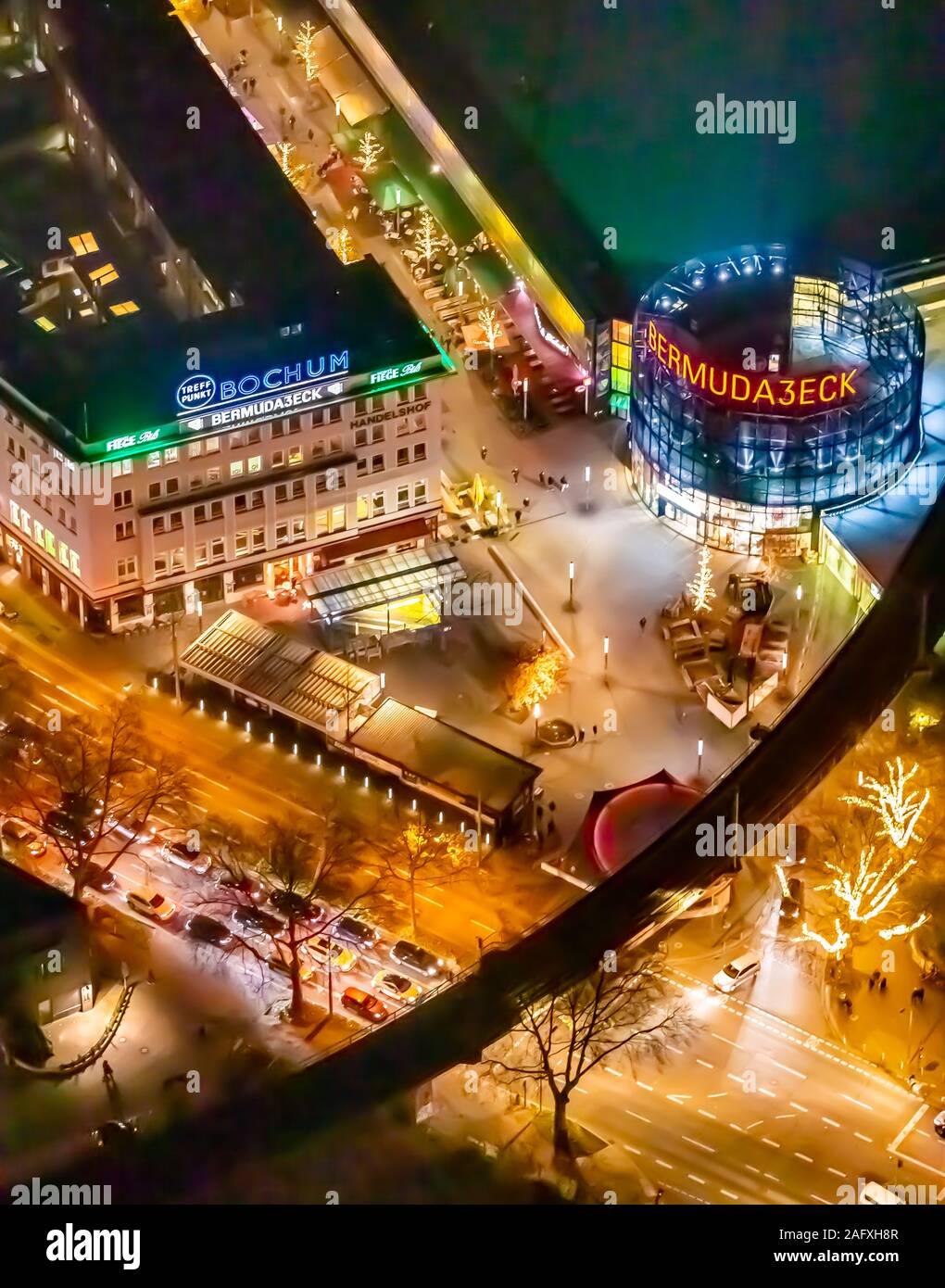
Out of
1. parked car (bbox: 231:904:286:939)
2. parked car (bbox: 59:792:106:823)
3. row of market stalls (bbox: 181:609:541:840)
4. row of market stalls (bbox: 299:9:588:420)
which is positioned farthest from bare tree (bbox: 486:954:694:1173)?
row of market stalls (bbox: 299:9:588:420)

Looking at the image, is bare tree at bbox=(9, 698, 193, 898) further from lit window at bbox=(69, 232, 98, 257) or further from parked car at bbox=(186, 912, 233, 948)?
lit window at bbox=(69, 232, 98, 257)

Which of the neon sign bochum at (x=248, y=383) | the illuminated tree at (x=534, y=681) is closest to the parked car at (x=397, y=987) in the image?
the illuminated tree at (x=534, y=681)

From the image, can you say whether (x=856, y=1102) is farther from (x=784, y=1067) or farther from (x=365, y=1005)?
(x=365, y=1005)

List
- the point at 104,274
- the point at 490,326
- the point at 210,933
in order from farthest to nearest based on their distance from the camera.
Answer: the point at 490,326 < the point at 104,274 < the point at 210,933

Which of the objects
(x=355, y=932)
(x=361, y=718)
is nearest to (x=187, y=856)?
(x=355, y=932)

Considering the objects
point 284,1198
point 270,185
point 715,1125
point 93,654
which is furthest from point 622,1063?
point 270,185

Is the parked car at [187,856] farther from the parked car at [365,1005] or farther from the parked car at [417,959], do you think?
the parked car at [365,1005]
